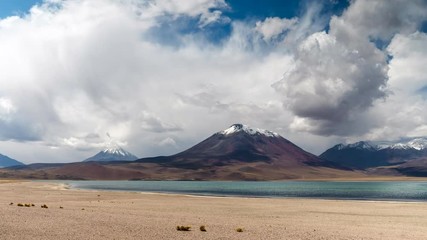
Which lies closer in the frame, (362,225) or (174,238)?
(174,238)

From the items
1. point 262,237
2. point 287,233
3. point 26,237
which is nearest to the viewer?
point 26,237

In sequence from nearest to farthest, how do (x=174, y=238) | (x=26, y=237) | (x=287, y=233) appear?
(x=26, y=237) → (x=174, y=238) → (x=287, y=233)

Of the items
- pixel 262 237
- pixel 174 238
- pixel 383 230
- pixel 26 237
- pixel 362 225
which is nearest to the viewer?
pixel 26 237

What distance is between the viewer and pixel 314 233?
2909 centimetres

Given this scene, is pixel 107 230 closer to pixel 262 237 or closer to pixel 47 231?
pixel 47 231

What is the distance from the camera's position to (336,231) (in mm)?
30469

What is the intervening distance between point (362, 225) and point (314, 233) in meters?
8.40

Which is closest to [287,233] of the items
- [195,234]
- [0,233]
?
[195,234]

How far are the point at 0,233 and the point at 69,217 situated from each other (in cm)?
955

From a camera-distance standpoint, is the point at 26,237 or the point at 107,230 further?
the point at 107,230

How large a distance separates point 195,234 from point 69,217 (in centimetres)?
Result: 1290

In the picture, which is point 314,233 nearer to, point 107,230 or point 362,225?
point 362,225

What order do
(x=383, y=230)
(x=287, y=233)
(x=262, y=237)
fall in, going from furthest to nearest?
(x=383, y=230) < (x=287, y=233) < (x=262, y=237)

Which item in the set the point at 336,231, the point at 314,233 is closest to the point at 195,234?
the point at 314,233
